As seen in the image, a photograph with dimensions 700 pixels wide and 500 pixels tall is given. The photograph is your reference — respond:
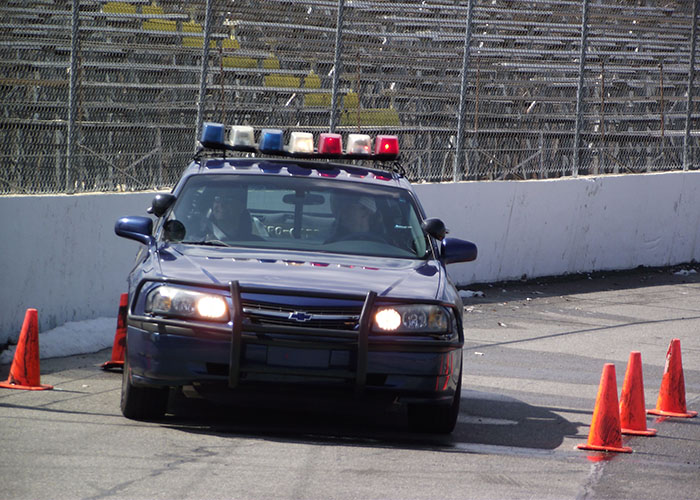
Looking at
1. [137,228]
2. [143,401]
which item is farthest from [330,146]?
[143,401]

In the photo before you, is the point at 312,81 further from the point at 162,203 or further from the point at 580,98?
the point at 162,203

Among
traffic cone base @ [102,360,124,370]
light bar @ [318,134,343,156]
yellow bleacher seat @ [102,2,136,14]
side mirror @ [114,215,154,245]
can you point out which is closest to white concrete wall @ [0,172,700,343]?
traffic cone base @ [102,360,124,370]

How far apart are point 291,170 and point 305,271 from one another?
1.46 m

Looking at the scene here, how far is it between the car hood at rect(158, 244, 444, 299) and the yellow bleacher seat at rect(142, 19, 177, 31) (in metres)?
7.90

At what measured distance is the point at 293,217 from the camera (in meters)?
7.78

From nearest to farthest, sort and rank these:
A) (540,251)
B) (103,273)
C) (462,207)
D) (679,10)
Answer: (103,273) < (462,207) < (540,251) < (679,10)

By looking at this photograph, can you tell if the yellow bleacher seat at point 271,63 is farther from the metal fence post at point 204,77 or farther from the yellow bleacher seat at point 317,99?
the metal fence post at point 204,77

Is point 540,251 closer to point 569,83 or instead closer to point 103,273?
point 569,83

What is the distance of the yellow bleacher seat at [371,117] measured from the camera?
47.8 feet

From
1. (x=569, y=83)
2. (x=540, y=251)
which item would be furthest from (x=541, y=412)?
(x=569, y=83)

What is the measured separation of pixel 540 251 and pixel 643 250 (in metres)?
2.29

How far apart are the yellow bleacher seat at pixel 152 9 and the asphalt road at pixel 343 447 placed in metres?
6.50

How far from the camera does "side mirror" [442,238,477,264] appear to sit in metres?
7.77

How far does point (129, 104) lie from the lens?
1205 cm
